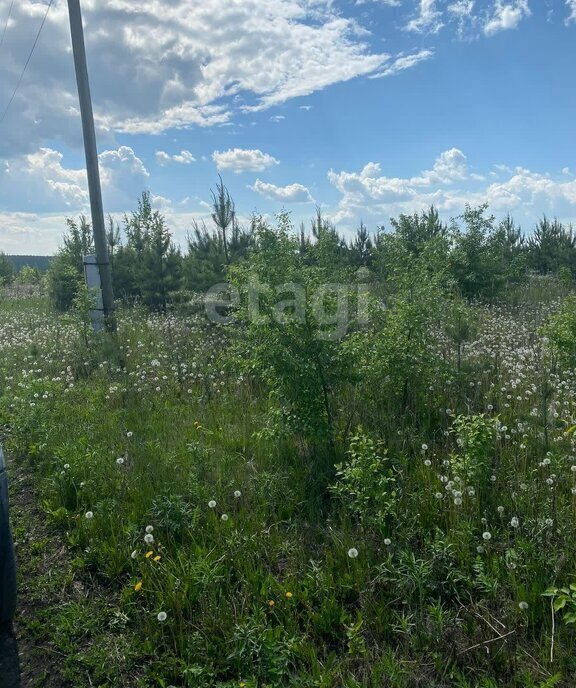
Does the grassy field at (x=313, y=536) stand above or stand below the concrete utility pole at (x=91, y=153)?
below

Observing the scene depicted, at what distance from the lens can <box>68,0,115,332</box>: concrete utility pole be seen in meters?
10.7

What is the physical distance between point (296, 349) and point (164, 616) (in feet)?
8.45

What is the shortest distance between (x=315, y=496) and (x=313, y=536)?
1.69 ft

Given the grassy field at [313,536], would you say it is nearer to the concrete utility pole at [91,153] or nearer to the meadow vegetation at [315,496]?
the meadow vegetation at [315,496]

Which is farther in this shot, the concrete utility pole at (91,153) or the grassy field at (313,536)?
the concrete utility pole at (91,153)

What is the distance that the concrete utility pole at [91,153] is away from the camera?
10656 millimetres

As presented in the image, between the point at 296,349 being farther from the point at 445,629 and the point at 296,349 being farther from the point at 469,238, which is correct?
the point at 469,238

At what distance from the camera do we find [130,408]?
6797 mm

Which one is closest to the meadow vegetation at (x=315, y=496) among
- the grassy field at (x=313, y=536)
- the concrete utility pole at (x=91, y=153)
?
the grassy field at (x=313, y=536)

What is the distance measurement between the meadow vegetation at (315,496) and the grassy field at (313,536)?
17 millimetres

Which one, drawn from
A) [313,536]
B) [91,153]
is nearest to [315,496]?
[313,536]

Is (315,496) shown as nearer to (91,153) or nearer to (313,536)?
(313,536)

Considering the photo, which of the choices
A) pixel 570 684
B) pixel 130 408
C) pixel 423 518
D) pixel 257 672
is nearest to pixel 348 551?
pixel 423 518

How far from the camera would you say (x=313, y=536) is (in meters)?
3.95
